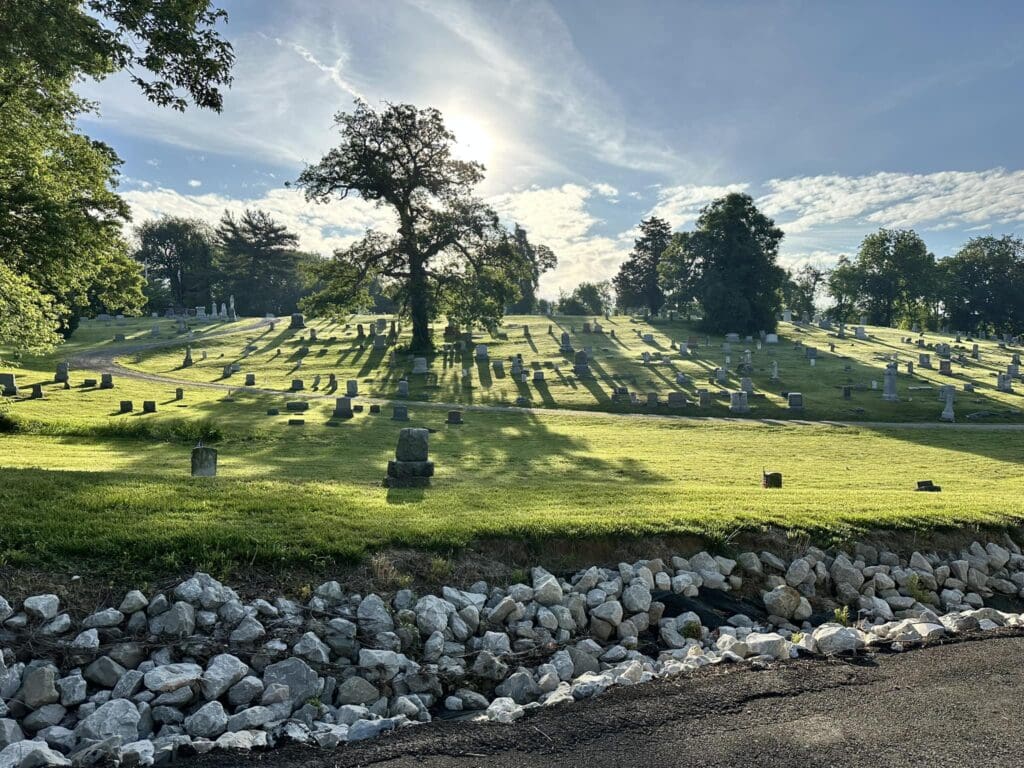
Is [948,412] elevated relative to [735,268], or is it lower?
lower

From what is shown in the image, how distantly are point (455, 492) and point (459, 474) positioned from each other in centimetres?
301

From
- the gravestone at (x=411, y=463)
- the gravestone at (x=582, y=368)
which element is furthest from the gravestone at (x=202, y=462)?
the gravestone at (x=582, y=368)

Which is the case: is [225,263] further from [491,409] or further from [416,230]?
[491,409]

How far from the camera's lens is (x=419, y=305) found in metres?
42.2

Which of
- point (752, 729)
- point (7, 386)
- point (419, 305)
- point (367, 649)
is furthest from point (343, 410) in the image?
point (752, 729)

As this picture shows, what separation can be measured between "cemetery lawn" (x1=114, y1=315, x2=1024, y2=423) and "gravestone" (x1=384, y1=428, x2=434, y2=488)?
58.6 ft

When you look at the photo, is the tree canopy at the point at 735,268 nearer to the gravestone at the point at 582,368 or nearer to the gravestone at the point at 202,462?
the gravestone at the point at 582,368

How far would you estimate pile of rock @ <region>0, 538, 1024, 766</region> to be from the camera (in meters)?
4.91

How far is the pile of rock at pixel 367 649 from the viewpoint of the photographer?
4914 millimetres

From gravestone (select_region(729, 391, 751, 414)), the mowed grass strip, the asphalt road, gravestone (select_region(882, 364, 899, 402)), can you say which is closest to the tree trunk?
the mowed grass strip

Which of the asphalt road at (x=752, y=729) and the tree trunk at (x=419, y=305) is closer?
the asphalt road at (x=752, y=729)

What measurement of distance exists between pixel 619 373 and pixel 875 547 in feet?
94.3

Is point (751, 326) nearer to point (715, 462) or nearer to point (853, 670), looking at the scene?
point (715, 462)

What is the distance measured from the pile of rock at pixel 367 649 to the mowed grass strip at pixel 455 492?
0.89 m
